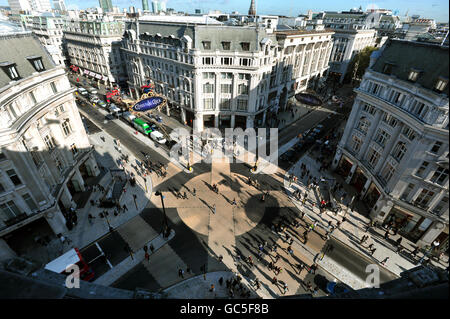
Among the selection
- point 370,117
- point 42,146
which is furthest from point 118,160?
point 370,117

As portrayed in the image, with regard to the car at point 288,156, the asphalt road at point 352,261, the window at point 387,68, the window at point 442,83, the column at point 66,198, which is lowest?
the asphalt road at point 352,261

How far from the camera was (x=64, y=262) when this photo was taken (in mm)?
26188

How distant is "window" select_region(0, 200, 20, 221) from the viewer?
2767cm

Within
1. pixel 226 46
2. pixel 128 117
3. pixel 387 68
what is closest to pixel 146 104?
pixel 128 117

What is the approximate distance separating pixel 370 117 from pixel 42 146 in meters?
50.2

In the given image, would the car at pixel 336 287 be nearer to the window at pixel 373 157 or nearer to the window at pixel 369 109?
the window at pixel 373 157

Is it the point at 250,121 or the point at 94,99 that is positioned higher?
the point at 250,121

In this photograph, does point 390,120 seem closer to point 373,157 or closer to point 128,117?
point 373,157

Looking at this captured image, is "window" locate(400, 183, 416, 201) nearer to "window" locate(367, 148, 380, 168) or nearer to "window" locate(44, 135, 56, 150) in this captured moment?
"window" locate(367, 148, 380, 168)

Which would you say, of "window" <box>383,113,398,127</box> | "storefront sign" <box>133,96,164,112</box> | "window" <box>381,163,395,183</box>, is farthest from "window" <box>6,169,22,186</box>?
"window" <box>383,113,398,127</box>

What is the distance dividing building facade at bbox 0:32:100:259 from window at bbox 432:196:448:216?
43923 mm

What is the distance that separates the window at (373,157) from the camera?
123 ft

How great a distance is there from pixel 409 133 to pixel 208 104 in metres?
42.7

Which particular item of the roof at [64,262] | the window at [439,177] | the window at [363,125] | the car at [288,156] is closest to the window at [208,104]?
the car at [288,156]
